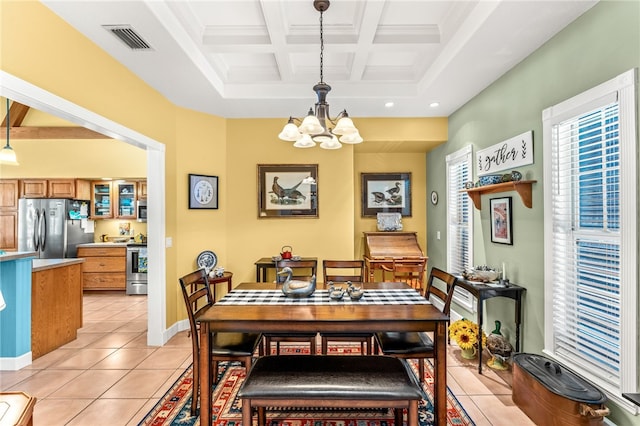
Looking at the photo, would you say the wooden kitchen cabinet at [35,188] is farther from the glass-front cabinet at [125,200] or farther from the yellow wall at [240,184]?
the yellow wall at [240,184]

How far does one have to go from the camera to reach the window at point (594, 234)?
1807 mm

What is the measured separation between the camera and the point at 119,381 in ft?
8.95

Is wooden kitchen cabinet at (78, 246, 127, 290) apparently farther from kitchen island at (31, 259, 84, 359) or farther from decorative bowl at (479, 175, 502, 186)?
decorative bowl at (479, 175, 502, 186)

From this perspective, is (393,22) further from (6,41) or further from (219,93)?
(6,41)

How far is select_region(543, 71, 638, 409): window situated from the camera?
181cm

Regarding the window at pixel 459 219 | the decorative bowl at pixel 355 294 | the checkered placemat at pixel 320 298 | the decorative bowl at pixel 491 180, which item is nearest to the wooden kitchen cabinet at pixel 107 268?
the checkered placemat at pixel 320 298

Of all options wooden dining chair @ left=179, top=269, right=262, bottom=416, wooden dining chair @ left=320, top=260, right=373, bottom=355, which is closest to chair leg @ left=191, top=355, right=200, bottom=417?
wooden dining chair @ left=179, top=269, right=262, bottom=416

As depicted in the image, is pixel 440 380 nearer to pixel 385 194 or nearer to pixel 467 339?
pixel 467 339

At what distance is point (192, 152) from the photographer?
13.2 ft

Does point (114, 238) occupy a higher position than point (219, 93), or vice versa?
point (219, 93)

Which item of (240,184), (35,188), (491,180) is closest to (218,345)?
(240,184)

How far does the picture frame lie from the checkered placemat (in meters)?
2.65

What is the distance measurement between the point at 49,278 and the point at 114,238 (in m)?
3.28

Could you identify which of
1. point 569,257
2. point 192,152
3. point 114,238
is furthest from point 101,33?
point 114,238
